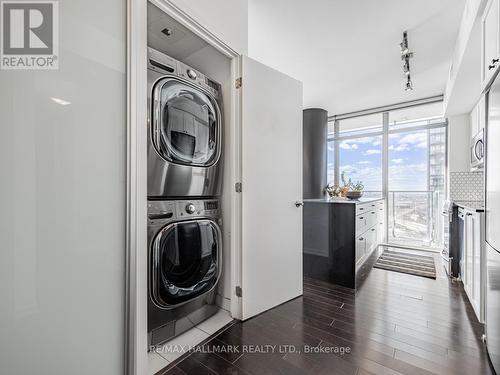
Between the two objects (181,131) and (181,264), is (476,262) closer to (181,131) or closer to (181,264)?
(181,264)

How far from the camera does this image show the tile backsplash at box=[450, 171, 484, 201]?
3596 mm

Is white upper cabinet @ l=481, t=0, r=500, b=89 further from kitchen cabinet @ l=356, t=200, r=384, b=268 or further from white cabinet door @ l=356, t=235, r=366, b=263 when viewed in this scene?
white cabinet door @ l=356, t=235, r=366, b=263

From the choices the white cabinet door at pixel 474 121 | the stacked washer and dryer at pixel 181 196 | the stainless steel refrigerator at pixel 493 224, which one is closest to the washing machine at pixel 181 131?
the stacked washer and dryer at pixel 181 196

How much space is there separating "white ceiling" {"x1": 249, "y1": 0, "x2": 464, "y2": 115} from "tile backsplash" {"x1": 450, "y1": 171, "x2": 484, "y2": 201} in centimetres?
143

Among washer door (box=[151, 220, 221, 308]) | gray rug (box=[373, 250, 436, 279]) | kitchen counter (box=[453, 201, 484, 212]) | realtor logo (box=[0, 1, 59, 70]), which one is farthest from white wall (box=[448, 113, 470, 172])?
realtor logo (box=[0, 1, 59, 70])

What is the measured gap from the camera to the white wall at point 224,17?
1.52 meters

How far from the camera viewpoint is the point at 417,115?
14.7ft

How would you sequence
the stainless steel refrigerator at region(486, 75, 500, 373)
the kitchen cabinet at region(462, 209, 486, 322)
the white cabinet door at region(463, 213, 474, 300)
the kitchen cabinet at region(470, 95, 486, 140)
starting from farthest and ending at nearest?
1. the kitchen cabinet at region(470, 95, 486, 140)
2. the white cabinet door at region(463, 213, 474, 300)
3. the kitchen cabinet at region(462, 209, 486, 322)
4. the stainless steel refrigerator at region(486, 75, 500, 373)

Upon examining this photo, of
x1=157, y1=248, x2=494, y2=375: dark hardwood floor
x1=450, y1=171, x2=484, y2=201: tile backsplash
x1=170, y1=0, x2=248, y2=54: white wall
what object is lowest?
x1=157, y1=248, x2=494, y2=375: dark hardwood floor

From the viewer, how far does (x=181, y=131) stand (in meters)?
1.61

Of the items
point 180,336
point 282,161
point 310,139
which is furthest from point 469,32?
point 180,336

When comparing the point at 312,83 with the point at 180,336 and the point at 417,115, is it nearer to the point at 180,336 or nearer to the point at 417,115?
the point at 417,115

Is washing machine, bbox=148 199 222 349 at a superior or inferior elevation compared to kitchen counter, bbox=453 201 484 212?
inferior

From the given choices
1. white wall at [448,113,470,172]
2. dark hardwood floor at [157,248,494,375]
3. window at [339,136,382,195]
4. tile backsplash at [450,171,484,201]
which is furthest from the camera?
window at [339,136,382,195]
